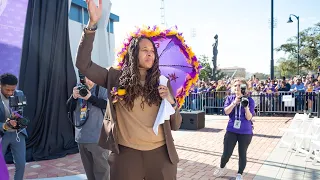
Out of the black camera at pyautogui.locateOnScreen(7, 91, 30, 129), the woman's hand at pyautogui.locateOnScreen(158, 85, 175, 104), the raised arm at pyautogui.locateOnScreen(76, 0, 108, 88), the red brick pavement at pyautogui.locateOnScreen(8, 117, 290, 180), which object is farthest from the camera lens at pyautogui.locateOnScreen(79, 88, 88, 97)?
the red brick pavement at pyautogui.locateOnScreen(8, 117, 290, 180)

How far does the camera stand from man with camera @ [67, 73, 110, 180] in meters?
3.64

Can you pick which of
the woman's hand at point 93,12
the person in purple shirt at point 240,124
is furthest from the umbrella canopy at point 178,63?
the person in purple shirt at point 240,124

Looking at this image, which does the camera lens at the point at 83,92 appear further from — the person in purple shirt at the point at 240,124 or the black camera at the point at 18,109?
the person in purple shirt at the point at 240,124

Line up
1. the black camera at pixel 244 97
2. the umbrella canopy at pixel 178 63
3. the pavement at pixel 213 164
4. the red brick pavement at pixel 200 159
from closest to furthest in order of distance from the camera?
the umbrella canopy at pixel 178 63 → the black camera at pixel 244 97 → the pavement at pixel 213 164 → the red brick pavement at pixel 200 159

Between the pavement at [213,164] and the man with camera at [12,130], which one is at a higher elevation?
the man with camera at [12,130]

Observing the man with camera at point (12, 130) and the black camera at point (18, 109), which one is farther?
the man with camera at point (12, 130)

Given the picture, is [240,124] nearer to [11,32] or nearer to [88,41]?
[88,41]

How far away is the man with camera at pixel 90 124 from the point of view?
3637 mm

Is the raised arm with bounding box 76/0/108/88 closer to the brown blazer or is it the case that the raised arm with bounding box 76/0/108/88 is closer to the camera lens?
the brown blazer

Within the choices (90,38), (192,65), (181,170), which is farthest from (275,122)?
(90,38)

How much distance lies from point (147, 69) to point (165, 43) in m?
0.43

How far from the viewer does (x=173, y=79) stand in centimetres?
279

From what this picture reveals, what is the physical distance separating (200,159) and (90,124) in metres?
3.18

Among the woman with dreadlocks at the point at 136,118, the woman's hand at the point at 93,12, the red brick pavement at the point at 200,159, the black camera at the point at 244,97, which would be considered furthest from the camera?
the red brick pavement at the point at 200,159
